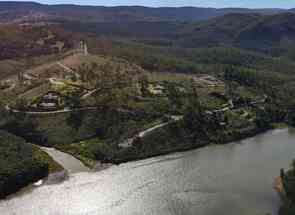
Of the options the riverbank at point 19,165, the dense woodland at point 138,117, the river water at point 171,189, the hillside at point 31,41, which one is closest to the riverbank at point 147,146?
the dense woodland at point 138,117

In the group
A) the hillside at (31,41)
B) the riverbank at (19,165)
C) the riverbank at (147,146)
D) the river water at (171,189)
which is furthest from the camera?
the hillside at (31,41)

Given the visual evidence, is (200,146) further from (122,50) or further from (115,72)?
(122,50)

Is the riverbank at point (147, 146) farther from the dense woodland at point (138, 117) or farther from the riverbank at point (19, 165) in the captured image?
the riverbank at point (19, 165)

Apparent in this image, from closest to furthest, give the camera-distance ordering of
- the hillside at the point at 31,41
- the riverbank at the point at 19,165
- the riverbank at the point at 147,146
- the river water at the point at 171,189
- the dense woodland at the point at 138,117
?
the river water at the point at 171,189 → the riverbank at the point at 19,165 → the dense woodland at the point at 138,117 → the riverbank at the point at 147,146 → the hillside at the point at 31,41

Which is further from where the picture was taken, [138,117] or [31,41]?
[31,41]

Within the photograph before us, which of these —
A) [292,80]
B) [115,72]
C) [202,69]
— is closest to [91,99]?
[115,72]

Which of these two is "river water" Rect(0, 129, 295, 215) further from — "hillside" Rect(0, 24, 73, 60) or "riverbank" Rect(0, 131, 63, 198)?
"hillside" Rect(0, 24, 73, 60)

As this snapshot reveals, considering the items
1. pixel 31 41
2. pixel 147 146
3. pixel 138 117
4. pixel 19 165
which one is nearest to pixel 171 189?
pixel 147 146

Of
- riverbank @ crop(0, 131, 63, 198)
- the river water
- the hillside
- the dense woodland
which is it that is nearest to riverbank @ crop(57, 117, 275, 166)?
the dense woodland

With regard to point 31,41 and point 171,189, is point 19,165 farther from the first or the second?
point 31,41
